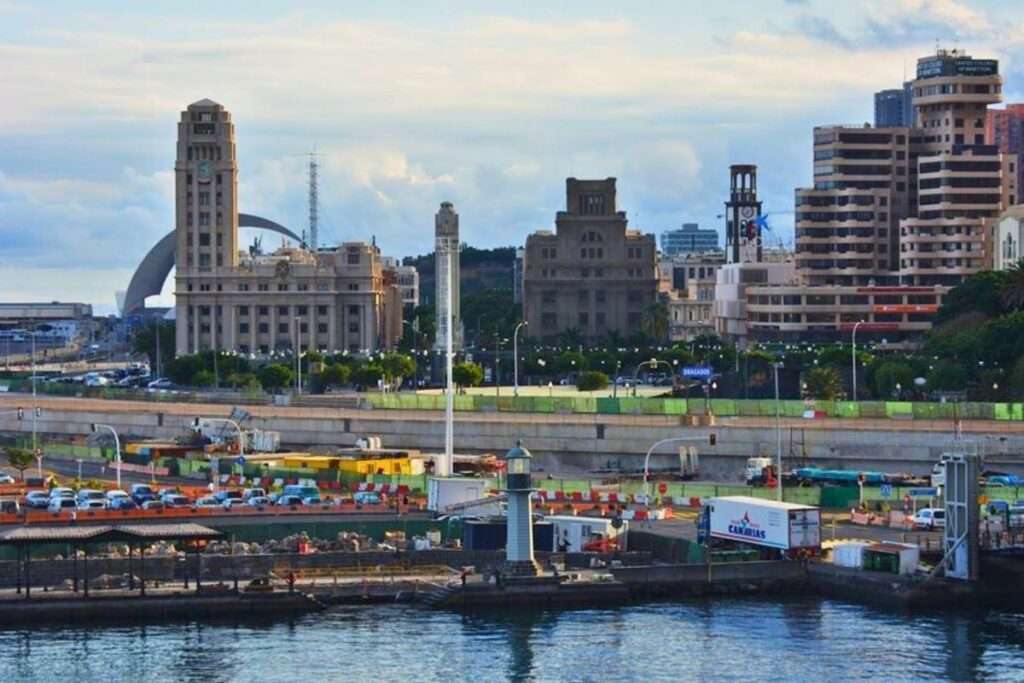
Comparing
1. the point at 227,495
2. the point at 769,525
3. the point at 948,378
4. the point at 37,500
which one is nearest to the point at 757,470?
the point at 227,495

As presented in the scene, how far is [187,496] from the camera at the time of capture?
96688 mm

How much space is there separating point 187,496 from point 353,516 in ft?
33.8

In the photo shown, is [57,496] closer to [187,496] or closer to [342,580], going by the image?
[187,496]

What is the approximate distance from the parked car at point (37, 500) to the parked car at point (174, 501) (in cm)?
433

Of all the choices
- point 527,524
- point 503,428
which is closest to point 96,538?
point 527,524

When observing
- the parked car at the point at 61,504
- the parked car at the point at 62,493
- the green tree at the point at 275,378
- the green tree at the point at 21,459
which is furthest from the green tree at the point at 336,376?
the parked car at the point at 61,504

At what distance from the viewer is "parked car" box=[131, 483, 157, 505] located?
93.6 metres

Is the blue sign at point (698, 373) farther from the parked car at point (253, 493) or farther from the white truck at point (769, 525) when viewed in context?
the white truck at point (769, 525)

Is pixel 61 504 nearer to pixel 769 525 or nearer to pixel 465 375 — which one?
pixel 769 525

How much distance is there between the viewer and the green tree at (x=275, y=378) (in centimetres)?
17425

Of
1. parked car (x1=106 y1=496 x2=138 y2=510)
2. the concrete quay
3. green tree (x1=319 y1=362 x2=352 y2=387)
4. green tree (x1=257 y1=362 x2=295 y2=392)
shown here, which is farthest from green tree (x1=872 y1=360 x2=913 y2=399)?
parked car (x1=106 y1=496 x2=138 y2=510)

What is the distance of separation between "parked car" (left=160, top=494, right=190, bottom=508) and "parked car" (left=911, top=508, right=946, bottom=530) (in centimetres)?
2617

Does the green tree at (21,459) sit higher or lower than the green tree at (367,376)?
lower

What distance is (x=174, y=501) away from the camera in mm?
93250
